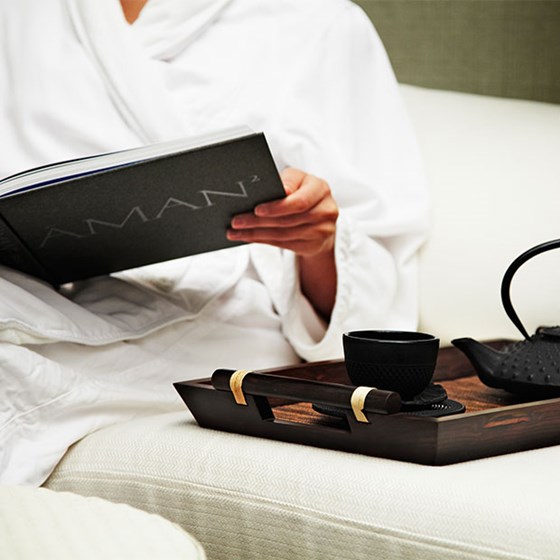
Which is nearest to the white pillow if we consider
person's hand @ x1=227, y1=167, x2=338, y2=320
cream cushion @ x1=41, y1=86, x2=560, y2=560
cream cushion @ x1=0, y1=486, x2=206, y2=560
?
cream cushion @ x1=41, y1=86, x2=560, y2=560

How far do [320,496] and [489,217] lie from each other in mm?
680

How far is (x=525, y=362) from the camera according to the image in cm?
95

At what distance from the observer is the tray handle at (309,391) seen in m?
0.80

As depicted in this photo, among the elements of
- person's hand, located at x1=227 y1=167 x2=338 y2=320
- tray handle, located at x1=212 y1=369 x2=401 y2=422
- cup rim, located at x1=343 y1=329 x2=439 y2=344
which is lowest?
tray handle, located at x1=212 y1=369 x2=401 y2=422

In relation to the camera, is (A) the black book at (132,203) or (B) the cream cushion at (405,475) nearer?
(B) the cream cushion at (405,475)

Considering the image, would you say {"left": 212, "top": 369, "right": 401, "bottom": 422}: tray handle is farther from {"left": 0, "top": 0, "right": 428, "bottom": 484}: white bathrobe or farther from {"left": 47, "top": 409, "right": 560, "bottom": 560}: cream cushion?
{"left": 0, "top": 0, "right": 428, "bottom": 484}: white bathrobe

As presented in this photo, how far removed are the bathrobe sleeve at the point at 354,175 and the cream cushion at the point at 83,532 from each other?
61 centimetres

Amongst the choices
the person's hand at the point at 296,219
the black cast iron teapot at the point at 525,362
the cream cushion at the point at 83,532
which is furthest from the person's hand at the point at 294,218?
the cream cushion at the point at 83,532

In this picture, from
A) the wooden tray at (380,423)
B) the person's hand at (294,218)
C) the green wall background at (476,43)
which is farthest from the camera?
the green wall background at (476,43)

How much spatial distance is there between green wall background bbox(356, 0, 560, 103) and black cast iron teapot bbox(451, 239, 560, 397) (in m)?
1.05

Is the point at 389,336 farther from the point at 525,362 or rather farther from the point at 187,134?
the point at 187,134

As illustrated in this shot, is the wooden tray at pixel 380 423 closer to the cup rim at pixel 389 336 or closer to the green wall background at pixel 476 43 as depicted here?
the cup rim at pixel 389 336

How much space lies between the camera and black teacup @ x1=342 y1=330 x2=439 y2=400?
0.85 metres

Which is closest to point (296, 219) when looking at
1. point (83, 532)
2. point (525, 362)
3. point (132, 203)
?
point (132, 203)
